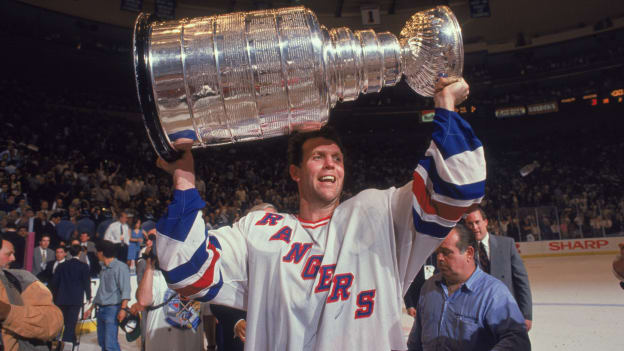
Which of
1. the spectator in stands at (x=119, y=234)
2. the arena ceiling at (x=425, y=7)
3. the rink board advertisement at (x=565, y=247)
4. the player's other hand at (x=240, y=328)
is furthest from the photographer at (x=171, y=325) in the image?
the arena ceiling at (x=425, y=7)

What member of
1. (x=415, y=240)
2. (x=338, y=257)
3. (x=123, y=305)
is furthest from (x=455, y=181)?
(x=123, y=305)

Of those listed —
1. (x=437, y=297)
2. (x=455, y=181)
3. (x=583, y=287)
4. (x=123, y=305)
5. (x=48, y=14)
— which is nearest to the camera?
(x=455, y=181)

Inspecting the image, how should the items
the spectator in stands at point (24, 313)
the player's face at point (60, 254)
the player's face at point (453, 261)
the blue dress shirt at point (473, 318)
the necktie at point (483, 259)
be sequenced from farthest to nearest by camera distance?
1. the player's face at point (60, 254)
2. the necktie at point (483, 259)
3. the spectator in stands at point (24, 313)
4. the player's face at point (453, 261)
5. the blue dress shirt at point (473, 318)

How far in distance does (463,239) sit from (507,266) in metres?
1.28

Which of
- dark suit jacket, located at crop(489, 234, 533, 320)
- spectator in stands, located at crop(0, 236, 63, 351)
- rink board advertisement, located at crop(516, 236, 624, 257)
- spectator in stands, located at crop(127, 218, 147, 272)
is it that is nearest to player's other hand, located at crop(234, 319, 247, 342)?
spectator in stands, located at crop(0, 236, 63, 351)

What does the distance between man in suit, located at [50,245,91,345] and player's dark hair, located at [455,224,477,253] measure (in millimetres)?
5083

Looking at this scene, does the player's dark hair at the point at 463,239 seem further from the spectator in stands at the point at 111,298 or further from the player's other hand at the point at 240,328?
the spectator in stands at the point at 111,298

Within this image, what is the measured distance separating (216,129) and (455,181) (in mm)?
656

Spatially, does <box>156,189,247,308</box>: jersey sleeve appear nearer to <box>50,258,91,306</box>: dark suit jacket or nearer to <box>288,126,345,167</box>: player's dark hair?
<box>288,126,345,167</box>: player's dark hair

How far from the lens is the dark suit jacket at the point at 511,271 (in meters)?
3.53

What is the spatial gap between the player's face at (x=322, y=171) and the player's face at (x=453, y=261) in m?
1.22

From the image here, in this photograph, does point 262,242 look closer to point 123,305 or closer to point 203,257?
point 203,257

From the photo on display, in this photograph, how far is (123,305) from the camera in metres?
5.24

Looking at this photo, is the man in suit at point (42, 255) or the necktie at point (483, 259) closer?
the necktie at point (483, 259)
